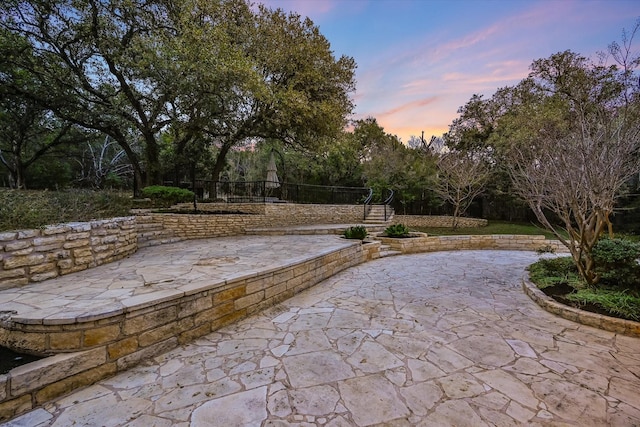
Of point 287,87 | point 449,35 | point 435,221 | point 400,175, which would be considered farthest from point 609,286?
point 400,175

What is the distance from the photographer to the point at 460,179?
1189cm

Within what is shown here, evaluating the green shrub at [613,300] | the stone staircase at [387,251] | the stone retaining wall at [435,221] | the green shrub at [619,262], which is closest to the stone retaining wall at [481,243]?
the stone staircase at [387,251]

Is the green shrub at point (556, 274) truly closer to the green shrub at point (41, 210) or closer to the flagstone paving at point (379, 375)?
the flagstone paving at point (379, 375)

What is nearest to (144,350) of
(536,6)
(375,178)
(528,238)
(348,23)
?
(348,23)

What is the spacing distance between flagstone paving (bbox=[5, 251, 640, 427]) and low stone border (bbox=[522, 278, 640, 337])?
9 centimetres

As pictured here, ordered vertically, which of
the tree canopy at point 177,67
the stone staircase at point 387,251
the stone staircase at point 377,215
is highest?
the tree canopy at point 177,67

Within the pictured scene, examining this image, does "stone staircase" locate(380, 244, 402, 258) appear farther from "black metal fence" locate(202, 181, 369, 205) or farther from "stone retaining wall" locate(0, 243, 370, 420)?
"stone retaining wall" locate(0, 243, 370, 420)

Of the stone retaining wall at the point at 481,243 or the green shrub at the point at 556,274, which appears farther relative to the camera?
the stone retaining wall at the point at 481,243

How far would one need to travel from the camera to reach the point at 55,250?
3.22 m

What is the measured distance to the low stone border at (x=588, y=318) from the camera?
2.78 m

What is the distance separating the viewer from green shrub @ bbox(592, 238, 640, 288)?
11.2 feet

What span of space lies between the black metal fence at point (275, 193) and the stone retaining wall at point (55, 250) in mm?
5363

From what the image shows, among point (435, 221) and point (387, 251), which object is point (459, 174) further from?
point (387, 251)

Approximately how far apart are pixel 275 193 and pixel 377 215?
4634 mm
